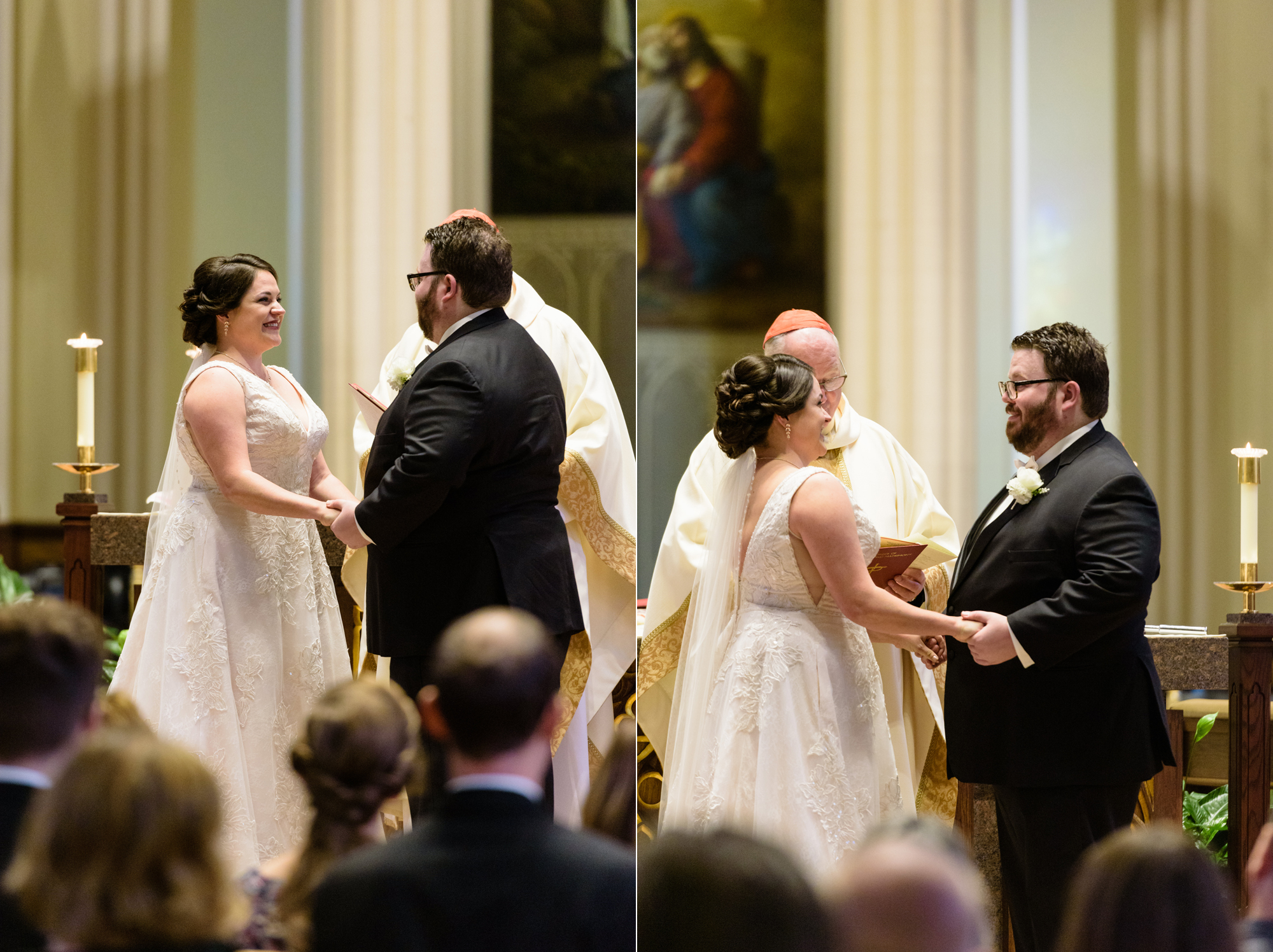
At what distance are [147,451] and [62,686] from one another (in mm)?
3687

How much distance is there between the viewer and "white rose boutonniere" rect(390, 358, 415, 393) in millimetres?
2941

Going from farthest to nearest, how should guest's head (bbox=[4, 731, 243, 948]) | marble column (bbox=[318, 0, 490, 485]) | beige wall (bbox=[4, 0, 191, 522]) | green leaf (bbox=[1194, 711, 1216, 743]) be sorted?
beige wall (bbox=[4, 0, 191, 522])
green leaf (bbox=[1194, 711, 1216, 743])
marble column (bbox=[318, 0, 490, 485])
guest's head (bbox=[4, 731, 243, 948])

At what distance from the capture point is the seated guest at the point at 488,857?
5.32 feet

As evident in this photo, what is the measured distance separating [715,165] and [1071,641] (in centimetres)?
146

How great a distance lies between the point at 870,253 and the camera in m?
2.94

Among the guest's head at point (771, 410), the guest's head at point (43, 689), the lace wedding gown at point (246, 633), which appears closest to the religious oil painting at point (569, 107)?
the guest's head at point (771, 410)

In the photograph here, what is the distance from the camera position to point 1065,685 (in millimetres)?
3174

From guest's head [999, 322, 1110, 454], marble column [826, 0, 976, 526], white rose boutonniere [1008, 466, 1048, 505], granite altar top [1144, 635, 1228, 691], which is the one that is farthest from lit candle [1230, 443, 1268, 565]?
white rose boutonniere [1008, 466, 1048, 505]

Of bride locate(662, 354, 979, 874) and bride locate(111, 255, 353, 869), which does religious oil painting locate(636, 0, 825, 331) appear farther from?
bride locate(111, 255, 353, 869)

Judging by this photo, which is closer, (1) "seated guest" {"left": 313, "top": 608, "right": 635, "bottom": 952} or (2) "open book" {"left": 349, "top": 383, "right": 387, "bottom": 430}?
(1) "seated guest" {"left": 313, "top": 608, "right": 635, "bottom": 952}

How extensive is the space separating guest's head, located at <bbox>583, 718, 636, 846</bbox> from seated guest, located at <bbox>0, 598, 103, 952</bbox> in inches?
28.5

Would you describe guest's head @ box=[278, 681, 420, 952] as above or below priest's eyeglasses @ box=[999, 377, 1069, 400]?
below

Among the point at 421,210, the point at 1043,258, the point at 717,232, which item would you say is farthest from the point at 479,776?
the point at 1043,258

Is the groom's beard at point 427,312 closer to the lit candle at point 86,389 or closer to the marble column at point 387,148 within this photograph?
the marble column at point 387,148
